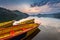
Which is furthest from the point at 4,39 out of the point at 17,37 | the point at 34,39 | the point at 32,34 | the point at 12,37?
the point at 32,34

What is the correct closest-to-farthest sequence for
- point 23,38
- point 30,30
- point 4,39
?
point 4,39 → point 23,38 → point 30,30

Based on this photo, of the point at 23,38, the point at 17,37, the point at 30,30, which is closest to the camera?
the point at 17,37

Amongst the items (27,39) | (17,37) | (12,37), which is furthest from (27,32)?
(12,37)

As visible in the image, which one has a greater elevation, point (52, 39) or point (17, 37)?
point (17, 37)

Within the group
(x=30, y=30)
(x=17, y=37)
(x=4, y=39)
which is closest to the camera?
(x=4, y=39)

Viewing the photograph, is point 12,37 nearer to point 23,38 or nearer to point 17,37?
point 17,37

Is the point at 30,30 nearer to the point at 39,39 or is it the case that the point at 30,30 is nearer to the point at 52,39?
the point at 39,39

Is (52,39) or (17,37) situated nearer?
(17,37)

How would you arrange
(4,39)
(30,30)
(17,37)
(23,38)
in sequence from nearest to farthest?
(4,39) → (17,37) → (23,38) → (30,30)

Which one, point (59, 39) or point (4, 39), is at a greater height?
point (4, 39)

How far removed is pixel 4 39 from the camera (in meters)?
8.09

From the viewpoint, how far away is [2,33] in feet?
32.4

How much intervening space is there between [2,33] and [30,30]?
197cm

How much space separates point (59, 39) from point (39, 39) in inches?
53.2
